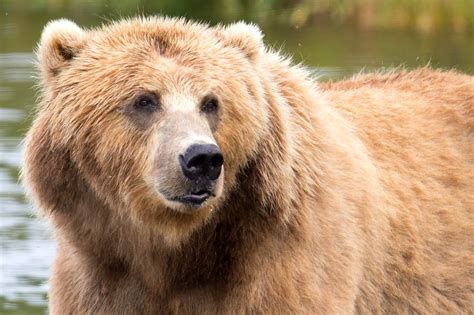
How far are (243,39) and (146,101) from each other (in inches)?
25.7

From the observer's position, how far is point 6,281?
946 cm

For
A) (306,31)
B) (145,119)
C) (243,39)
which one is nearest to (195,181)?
(145,119)

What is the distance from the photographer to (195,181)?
5.58 metres

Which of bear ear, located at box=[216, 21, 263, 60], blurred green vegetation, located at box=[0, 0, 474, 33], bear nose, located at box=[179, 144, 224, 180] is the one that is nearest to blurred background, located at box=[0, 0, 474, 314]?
blurred green vegetation, located at box=[0, 0, 474, 33]

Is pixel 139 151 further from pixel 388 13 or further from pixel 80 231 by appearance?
pixel 388 13

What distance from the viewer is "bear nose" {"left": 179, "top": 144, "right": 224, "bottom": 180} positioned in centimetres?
549

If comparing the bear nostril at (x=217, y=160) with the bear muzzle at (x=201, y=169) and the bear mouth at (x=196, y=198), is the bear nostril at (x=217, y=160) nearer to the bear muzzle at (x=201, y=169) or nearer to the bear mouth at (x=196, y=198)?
the bear muzzle at (x=201, y=169)

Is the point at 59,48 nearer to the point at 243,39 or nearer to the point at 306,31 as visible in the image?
the point at 243,39

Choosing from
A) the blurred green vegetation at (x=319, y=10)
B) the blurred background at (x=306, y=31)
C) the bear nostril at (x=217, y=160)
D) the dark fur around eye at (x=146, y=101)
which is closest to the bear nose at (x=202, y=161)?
the bear nostril at (x=217, y=160)

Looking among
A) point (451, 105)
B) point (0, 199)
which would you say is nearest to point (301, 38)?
point (0, 199)

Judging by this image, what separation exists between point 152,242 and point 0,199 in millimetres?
5293

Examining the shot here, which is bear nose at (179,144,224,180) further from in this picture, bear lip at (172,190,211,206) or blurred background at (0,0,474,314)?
blurred background at (0,0,474,314)

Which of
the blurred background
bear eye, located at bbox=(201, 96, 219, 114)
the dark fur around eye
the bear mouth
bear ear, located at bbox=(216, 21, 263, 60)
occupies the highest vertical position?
the blurred background

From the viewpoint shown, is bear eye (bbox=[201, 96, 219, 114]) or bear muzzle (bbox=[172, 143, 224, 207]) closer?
bear muzzle (bbox=[172, 143, 224, 207])
